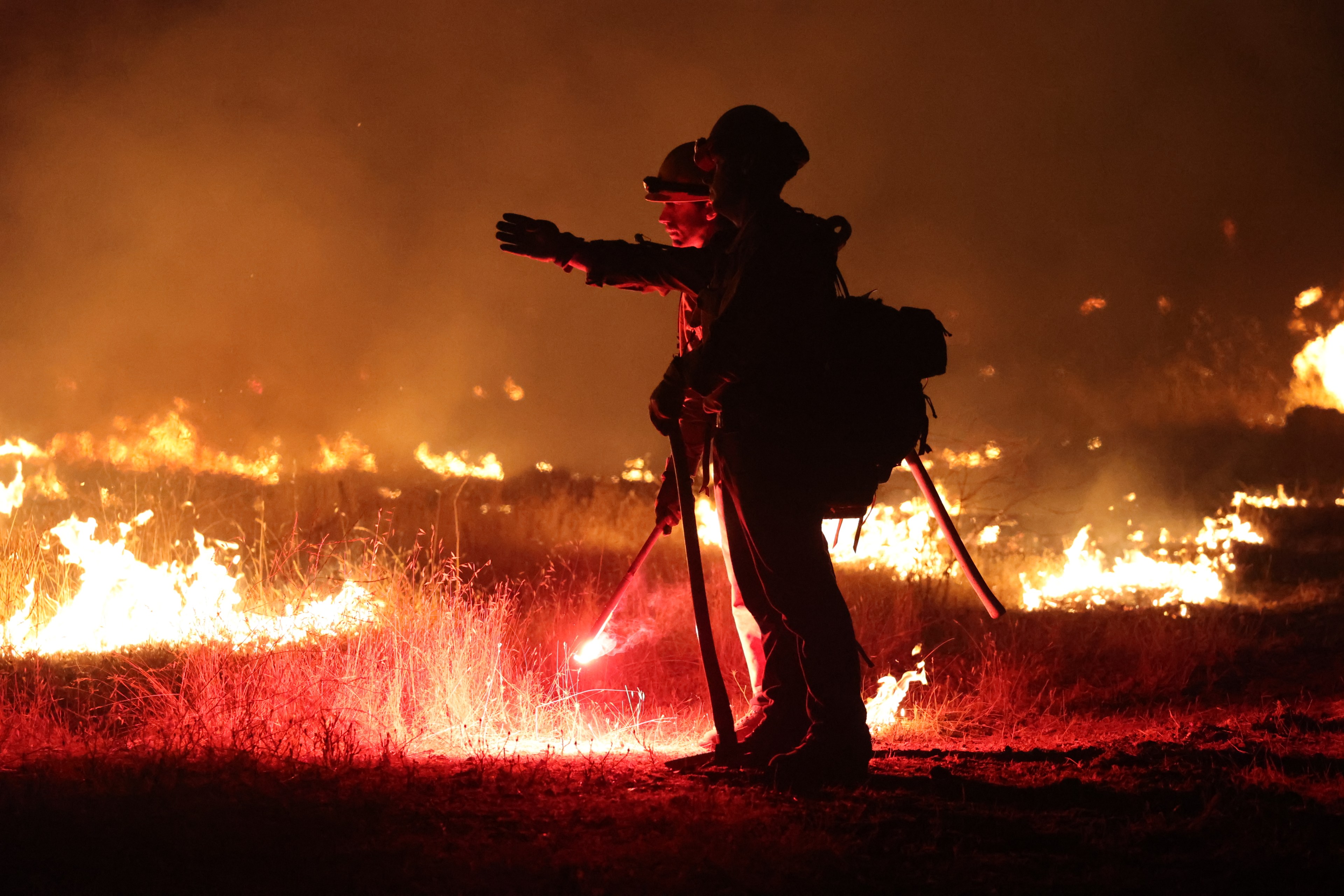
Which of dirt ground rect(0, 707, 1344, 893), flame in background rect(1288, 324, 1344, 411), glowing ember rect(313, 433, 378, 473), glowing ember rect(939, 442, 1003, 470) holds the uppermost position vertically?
flame in background rect(1288, 324, 1344, 411)

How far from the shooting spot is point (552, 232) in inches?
140

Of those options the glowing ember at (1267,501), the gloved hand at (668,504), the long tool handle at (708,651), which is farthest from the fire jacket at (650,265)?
the glowing ember at (1267,501)

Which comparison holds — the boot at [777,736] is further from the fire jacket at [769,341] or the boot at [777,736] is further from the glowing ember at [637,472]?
the glowing ember at [637,472]

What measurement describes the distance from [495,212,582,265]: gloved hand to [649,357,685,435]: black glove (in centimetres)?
66

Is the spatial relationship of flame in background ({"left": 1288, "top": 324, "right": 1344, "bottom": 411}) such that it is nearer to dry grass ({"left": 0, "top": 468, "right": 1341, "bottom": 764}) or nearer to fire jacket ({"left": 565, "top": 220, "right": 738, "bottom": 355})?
dry grass ({"left": 0, "top": 468, "right": 1341, "bottom": 764})

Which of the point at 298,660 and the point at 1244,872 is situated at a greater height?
the point at 298,660

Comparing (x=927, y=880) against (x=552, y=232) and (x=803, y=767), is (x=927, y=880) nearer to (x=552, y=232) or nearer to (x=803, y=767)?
(x=803, y=767)

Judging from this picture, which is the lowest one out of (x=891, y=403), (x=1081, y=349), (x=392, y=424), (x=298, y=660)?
(x=298, y=660)

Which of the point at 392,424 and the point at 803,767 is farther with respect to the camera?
the point at 392,424

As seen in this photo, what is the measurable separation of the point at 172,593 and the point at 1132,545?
33.5ft

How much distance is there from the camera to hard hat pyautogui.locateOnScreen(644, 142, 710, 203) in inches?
150

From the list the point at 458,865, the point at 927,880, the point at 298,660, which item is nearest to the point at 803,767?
the point at 927,880

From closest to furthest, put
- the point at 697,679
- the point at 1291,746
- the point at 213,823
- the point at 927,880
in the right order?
the point at 927,880 < the point at 213,823 < the point at 1291,746 < the point at 697,679

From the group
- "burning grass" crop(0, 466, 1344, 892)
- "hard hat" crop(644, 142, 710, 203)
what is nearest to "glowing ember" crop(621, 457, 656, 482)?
"burning grass" crop(0, 466, 1344, 892)
